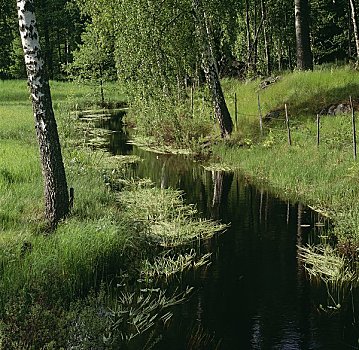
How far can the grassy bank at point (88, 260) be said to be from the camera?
5609mm

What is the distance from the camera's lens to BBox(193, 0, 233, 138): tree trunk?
16.5 m

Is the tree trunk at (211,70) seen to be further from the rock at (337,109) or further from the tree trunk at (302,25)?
the tree trunk at (302,25)

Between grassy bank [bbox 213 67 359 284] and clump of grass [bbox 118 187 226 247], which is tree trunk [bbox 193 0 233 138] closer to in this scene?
grassy bank [bbox 213 67 359 284]

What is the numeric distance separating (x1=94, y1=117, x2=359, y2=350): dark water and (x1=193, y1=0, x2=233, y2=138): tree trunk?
5791 mm

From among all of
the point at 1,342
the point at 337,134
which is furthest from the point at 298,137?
the point at 1,342

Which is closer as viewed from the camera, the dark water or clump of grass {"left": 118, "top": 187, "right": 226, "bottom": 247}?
the dark water

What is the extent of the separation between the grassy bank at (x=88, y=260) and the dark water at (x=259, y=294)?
14.0 inches

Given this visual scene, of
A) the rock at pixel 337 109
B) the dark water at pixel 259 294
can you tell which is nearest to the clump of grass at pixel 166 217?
the dark water at pixel 259 294

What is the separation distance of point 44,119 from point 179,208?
383 cm

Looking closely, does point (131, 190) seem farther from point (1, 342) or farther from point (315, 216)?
point (1, 342)

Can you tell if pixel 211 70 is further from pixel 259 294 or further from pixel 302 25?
pixel 259 294

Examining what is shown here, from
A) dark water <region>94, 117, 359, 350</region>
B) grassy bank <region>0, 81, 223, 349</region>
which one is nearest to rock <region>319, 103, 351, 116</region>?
dark water <region>94, 117, 359, 350</region>

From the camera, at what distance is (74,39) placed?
181 feet

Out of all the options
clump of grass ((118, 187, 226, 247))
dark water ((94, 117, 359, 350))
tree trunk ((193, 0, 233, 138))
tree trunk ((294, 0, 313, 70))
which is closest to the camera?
dark water ((94, 117, 359, 350))
